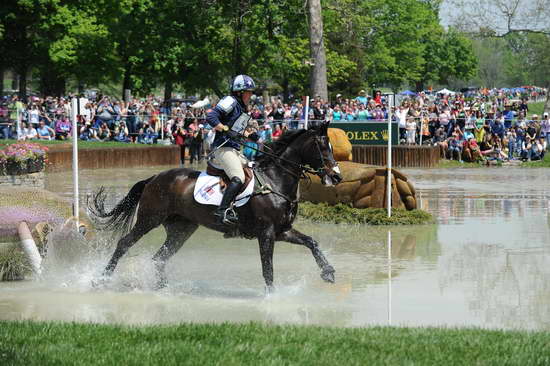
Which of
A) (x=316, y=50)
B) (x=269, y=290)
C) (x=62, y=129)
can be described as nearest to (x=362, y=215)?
(x=269, y=290)

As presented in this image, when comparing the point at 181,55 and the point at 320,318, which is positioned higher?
the point at 181,55

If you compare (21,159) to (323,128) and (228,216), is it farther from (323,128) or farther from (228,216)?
(323,128)

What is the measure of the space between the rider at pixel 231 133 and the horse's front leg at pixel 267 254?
0.50 meters

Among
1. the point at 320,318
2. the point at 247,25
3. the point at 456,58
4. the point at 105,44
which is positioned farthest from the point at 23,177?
the point at 456,58

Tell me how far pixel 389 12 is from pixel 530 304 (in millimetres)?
91269

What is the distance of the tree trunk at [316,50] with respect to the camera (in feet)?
115

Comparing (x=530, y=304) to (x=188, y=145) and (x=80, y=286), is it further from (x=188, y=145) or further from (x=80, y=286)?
(x=188, y=145)

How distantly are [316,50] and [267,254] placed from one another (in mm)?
24434

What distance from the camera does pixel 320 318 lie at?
32.4 ft

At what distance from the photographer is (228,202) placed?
11.5 m

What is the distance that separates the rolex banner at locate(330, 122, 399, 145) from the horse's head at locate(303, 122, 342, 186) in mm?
20315

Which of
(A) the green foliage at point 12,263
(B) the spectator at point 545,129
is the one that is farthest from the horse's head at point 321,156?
(B) the spectator at point 545,129

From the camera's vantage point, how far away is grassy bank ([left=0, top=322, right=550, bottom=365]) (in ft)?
24.7

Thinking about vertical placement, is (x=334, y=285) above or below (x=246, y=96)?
below
